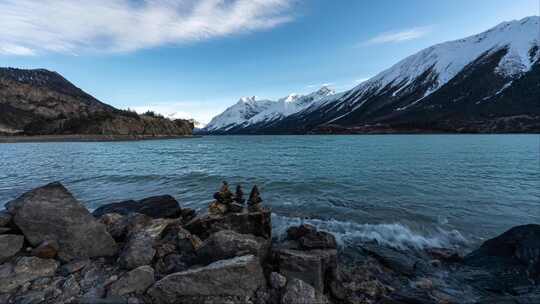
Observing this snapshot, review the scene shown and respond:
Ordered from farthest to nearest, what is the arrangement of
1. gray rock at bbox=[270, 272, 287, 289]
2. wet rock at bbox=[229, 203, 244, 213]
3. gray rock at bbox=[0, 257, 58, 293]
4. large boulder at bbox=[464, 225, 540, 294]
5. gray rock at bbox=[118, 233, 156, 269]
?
wet rock at bbox=[229, 203, 244, 213], large boulder at bbox=[464, 225, 540, 294], gray rock at bbox=[118, 233, 156, 269], gray rock at bbox=[0, 257, 58, 293], gray rock at bbox=[270, 272, 287, 289]

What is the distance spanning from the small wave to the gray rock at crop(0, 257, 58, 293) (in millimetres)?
9671

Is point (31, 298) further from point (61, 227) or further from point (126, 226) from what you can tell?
point (126, 226)

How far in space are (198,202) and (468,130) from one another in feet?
657

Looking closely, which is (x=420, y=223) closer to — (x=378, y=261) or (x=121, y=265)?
(x=378, y=261)

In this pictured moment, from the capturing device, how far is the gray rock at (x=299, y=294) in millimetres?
6633

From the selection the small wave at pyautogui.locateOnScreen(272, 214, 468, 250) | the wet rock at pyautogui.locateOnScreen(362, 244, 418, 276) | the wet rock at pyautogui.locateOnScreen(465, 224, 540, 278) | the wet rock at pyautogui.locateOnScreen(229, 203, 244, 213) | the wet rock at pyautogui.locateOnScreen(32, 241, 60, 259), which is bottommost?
the small wave at pyautogui.locateOnScreen(272, 214, 468, 250)

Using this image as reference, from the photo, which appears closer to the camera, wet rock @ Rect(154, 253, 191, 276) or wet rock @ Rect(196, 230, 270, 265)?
wet rock @ Rect(196, 230, 270, 265)

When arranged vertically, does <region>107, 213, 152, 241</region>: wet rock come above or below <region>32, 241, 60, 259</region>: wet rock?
below

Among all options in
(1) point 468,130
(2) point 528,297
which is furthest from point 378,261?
(1) point 468,130

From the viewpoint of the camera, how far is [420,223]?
15.9m

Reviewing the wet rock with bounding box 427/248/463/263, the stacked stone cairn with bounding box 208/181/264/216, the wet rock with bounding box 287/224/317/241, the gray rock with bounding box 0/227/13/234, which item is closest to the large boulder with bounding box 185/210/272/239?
the stacked stone cairn with bounding box 208/181/264/216

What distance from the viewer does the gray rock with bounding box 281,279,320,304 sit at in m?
6.63

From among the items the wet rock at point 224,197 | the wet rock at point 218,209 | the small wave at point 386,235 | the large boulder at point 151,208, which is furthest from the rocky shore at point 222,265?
the large boulder at point 151,208

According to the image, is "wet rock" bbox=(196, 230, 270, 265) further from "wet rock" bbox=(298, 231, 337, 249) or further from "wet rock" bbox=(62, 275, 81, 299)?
"wet rock" bbox=(62, 275, 81, 299)
